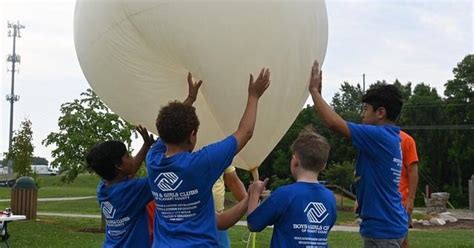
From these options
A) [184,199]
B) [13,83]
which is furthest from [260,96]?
[13,83]

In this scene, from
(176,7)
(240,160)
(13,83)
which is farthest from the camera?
(13,83)

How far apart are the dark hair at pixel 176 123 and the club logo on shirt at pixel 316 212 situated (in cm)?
64

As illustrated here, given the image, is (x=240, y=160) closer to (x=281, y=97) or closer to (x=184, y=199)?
(x=281, y=97)

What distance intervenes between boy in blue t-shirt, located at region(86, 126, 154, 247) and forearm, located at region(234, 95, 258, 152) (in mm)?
584

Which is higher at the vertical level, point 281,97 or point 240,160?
point 281,97

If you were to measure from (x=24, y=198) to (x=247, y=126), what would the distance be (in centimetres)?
1345

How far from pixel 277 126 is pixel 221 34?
69 cm

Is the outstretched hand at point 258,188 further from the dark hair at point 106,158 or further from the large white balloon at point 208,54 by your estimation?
the dark hair at point 106,158

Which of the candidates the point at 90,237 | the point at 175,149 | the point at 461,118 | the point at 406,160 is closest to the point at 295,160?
the point at 175,149

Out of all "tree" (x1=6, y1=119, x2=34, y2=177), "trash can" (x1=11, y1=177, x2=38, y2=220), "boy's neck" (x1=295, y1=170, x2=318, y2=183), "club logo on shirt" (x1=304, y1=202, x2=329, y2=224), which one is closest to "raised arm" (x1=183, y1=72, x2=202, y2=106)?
"boy's neck" (x1=295, y1=170, x2=318, y2=183)

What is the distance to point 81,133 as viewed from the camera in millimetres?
13531

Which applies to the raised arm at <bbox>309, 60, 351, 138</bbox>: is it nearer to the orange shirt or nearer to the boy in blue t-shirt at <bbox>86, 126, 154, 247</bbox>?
the boy in blue t-shirt at <bbox>86, 126, 154, 247</bbox>

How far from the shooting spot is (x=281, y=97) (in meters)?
3.34

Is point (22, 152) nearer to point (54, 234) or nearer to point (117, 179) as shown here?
point (54, 234)
